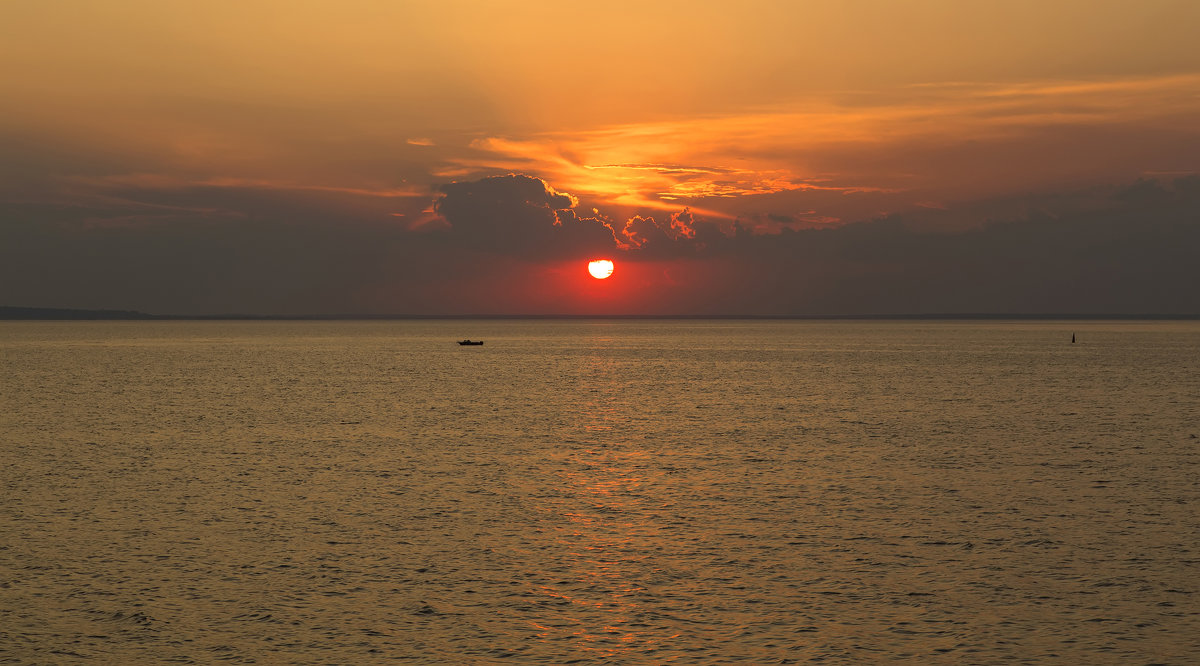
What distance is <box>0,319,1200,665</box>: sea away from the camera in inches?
878

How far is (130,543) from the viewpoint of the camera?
103ft

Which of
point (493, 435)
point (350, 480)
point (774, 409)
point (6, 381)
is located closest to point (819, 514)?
point (350, 480)

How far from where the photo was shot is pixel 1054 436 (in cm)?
6150

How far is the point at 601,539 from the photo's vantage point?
32000 mm

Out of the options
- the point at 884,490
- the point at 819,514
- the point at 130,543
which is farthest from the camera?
the point at 884,490

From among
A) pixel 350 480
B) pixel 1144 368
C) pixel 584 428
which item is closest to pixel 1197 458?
pixel 584 428

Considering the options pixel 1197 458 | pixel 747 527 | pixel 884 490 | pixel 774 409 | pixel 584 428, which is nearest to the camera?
pixel 747 527

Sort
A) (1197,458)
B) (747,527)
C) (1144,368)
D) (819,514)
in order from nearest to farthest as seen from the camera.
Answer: (747,527)
(819,514)
(1197,458)
(1144,368)

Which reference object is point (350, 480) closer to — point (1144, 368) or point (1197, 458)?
point (1197, 458)

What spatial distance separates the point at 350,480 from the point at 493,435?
63.9 feet

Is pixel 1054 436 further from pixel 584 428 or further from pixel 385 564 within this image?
pixel 385 564

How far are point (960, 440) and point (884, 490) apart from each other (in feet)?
67.7

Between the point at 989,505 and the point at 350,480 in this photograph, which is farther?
the point at 350,480

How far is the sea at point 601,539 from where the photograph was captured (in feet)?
73.2
